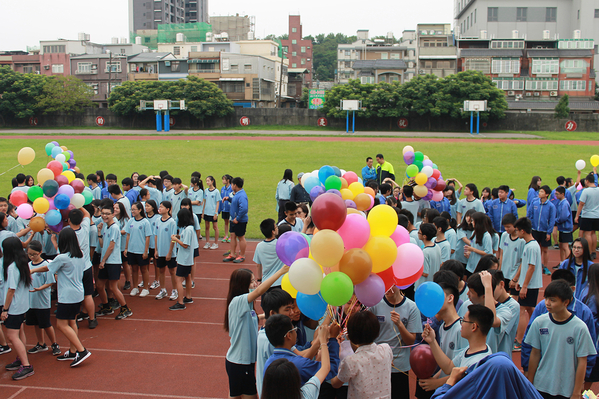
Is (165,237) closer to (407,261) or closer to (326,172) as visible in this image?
(326,172)

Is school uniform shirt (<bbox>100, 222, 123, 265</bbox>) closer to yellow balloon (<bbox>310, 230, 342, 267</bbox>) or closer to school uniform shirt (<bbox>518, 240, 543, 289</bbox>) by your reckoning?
yellow balloon (<bbox>310, 230, 342, 267</bbox>)

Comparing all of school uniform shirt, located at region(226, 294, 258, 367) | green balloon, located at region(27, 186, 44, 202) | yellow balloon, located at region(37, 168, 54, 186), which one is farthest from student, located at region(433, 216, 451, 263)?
yellow balloon, located at region(37, 168, 54, 186)

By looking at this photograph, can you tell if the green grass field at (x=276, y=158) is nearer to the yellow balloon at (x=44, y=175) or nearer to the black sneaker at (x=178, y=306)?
the black sneaker at (x=178, y=306)

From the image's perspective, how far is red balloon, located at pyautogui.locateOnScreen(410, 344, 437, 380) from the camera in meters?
3.82

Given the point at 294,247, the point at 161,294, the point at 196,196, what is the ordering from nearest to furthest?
1. the point at 294,247
2. the point at 161,294
3. the point at 196,196

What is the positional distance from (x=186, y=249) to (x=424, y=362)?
4660 mm

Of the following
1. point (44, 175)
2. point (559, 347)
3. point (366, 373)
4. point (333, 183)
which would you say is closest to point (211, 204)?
point (44, 175)

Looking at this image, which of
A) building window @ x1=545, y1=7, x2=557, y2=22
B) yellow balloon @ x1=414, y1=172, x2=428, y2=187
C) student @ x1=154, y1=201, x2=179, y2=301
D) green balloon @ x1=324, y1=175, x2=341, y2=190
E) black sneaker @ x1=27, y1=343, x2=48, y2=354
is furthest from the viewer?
building window @ x1=545, y1=7, x2=557, y2=22

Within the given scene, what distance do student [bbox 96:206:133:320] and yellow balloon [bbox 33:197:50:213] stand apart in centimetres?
80

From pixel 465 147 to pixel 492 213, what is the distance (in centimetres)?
2255

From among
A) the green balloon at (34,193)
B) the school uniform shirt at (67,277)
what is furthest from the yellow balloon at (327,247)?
the green balloon at (34,193)

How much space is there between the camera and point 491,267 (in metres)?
4.87

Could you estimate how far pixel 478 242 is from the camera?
6801 mm

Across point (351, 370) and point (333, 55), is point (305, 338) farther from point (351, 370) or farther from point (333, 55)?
point (333, 55)
